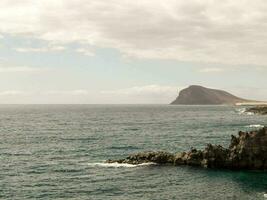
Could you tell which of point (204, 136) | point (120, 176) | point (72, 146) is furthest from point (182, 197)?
point (204, 136)

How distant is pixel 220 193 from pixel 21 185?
104 feet

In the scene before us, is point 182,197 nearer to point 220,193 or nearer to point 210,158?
point 220,193

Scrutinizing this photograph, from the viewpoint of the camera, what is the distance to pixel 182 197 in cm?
6338

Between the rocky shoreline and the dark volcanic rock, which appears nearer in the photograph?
the rocky shoreline

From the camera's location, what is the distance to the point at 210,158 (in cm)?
8281

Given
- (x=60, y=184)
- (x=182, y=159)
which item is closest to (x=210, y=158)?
(x=182, y=159)

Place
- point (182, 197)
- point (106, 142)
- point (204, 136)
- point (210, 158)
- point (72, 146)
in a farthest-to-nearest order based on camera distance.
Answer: point (204, 136) → point (106, 142) → point (72, 146) → point (210, 158) → point (182, 197)

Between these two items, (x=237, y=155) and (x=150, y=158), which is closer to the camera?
(x=237, y=155)

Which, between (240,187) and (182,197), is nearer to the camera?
(182,197)

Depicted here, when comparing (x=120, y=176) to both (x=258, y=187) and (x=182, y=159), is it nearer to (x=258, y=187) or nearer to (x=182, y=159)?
(x=182, y=159)

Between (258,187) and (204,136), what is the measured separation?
73.2m

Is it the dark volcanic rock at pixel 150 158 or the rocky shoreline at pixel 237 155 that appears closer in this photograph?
the rocky shoreline at pixel 237 155

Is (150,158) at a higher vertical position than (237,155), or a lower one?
lower

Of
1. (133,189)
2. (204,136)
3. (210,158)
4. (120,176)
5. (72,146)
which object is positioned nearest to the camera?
(133,189)
